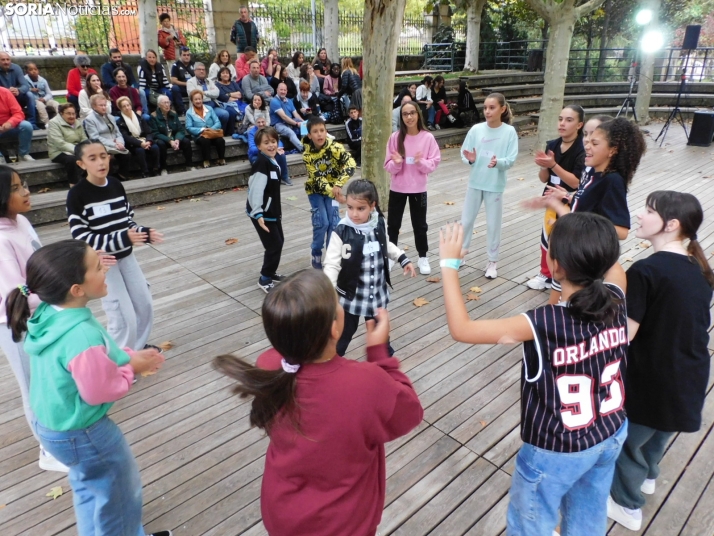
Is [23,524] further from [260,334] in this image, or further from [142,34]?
[142,34]

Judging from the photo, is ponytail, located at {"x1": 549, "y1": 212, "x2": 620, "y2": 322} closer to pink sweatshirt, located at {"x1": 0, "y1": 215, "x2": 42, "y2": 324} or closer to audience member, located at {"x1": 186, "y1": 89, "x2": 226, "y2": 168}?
pink sweatshirt, located at {"x1": 0, "y1": 215, "x2": 42, "y2": 324}

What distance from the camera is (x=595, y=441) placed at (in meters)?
1.75

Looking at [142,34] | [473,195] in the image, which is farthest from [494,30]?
[473,195]

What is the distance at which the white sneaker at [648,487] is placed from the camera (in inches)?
103

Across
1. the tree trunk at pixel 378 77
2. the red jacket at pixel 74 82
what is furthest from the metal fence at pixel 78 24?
the tree trunk at pixel 378 77

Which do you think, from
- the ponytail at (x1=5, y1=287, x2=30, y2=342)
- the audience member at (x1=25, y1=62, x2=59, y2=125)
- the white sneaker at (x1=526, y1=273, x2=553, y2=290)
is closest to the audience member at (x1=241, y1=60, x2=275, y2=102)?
the audience member at (x1=25, y1=62, x2=59, y2=125)

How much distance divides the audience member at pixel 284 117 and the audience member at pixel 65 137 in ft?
12.2

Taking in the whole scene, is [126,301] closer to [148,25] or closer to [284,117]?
[284,117]

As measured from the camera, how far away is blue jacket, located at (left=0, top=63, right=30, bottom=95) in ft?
26.9

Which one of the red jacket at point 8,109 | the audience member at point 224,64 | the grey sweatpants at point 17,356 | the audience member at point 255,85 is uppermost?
the audience member at point 224,64

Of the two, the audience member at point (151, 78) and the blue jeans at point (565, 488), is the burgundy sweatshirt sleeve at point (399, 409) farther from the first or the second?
the audience member at point (151, 78)

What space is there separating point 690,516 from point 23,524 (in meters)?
3.45

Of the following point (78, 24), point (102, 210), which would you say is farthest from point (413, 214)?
point (78, 24)

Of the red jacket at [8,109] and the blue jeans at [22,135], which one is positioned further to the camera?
the blue jeans at [22,135]
